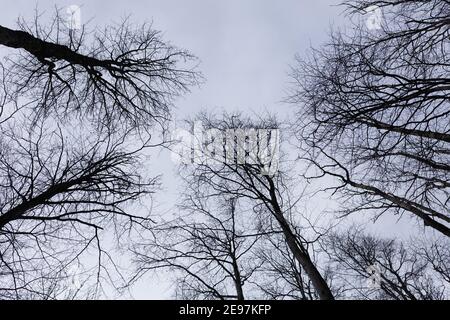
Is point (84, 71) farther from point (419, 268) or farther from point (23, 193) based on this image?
point (419, 268)

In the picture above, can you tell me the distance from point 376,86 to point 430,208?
235 cm

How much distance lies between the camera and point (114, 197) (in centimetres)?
564

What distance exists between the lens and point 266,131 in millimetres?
7910

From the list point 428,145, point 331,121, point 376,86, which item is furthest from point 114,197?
point 428,145
